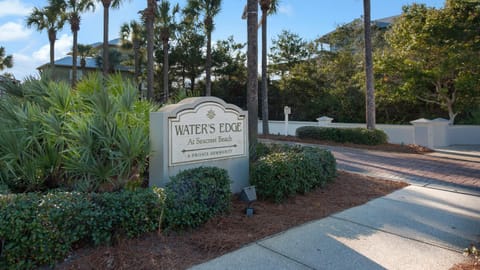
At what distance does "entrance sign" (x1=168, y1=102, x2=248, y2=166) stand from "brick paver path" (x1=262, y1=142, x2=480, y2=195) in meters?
3.67

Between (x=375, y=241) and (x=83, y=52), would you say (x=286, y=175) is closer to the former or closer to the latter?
(x=375, y=241)

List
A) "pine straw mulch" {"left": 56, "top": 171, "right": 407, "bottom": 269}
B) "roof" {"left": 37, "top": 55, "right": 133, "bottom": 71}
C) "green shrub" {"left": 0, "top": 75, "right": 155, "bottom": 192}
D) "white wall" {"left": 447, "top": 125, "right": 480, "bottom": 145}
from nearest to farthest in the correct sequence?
"pine straw mulch" {"left": 56, "top": 171, "right": 407, "bottom": 269} → "green shrub" {"left": 0, "top": 75, "right": 155, "bottom": 192} → "white wall" {"left": 447, "top": 125, "right": 480, "bottom": 145} → "roof" {"left": 37, "top": 55, "right": 133, "bottom": 71}

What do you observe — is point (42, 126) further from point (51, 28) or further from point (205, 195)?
point (51, 28)

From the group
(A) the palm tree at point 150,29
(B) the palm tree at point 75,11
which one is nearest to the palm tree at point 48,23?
(B) the palm tree at point 75,11

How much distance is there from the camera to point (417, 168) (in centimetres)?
820

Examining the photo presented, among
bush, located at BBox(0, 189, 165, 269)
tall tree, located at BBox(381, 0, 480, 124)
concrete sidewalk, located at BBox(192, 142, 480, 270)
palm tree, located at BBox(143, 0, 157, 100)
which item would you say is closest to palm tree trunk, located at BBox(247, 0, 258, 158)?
concrete sidewalk, located at BBox(192, 142, 480, 270)

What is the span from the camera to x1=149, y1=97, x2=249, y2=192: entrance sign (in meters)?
4.71

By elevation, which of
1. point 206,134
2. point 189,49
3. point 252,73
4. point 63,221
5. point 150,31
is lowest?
point 63,221

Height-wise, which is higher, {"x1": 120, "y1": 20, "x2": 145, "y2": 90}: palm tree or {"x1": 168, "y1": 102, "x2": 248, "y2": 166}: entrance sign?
{"x1": 120, "y1": 20, "x2": 145, "y2": 90}: palm tree

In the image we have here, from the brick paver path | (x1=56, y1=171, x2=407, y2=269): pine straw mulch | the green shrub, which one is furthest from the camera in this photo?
the brick paver path

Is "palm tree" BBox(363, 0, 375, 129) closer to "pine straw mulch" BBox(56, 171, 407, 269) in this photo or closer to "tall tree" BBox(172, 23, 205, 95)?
"pine straw mulch" BBox(56, 171, 407, 269)

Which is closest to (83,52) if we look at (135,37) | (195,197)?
(135,37)

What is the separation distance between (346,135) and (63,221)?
11309mm

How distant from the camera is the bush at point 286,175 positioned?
5012 mm
